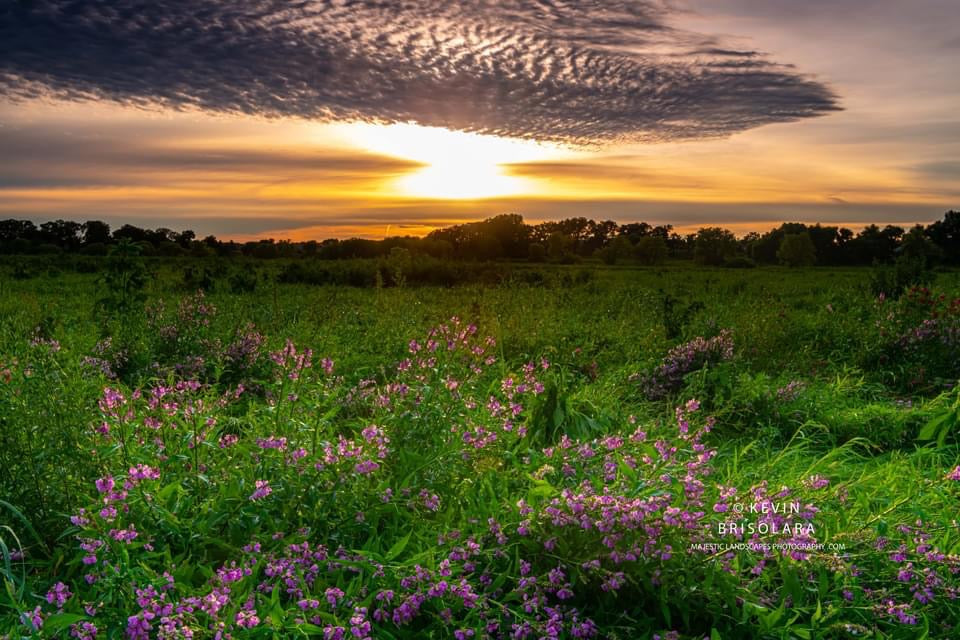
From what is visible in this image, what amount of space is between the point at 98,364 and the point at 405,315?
592 cm

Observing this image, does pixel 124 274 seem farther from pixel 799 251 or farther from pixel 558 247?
pixel 799 251

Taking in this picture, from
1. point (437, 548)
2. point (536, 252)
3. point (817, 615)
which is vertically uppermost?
point (536, 252)

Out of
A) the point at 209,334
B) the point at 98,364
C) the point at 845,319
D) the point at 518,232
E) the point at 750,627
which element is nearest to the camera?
the point at 750,627

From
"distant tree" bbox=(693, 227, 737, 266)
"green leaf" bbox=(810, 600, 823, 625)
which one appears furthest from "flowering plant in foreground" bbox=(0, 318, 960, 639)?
"distant tree" bbox=(693, 227, 737, 266)

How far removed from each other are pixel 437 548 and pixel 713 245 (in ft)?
315

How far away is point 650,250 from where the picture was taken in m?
72.1

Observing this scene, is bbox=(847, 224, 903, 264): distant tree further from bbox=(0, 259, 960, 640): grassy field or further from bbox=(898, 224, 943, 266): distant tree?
bbox=(0, 259, 960, 640): grassy field

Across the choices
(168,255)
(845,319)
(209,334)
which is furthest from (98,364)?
(168,255)

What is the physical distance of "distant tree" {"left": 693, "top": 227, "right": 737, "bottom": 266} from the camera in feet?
282

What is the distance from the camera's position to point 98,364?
7008mm

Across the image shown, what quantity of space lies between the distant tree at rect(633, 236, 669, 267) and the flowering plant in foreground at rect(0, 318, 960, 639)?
68.5 meters

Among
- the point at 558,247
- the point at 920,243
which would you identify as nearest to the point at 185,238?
the point at 558,247

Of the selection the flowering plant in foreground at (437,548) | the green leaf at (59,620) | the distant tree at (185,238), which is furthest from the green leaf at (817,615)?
the distant tree at (185,238)

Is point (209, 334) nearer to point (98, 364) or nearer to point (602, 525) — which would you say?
point (98, 364)
